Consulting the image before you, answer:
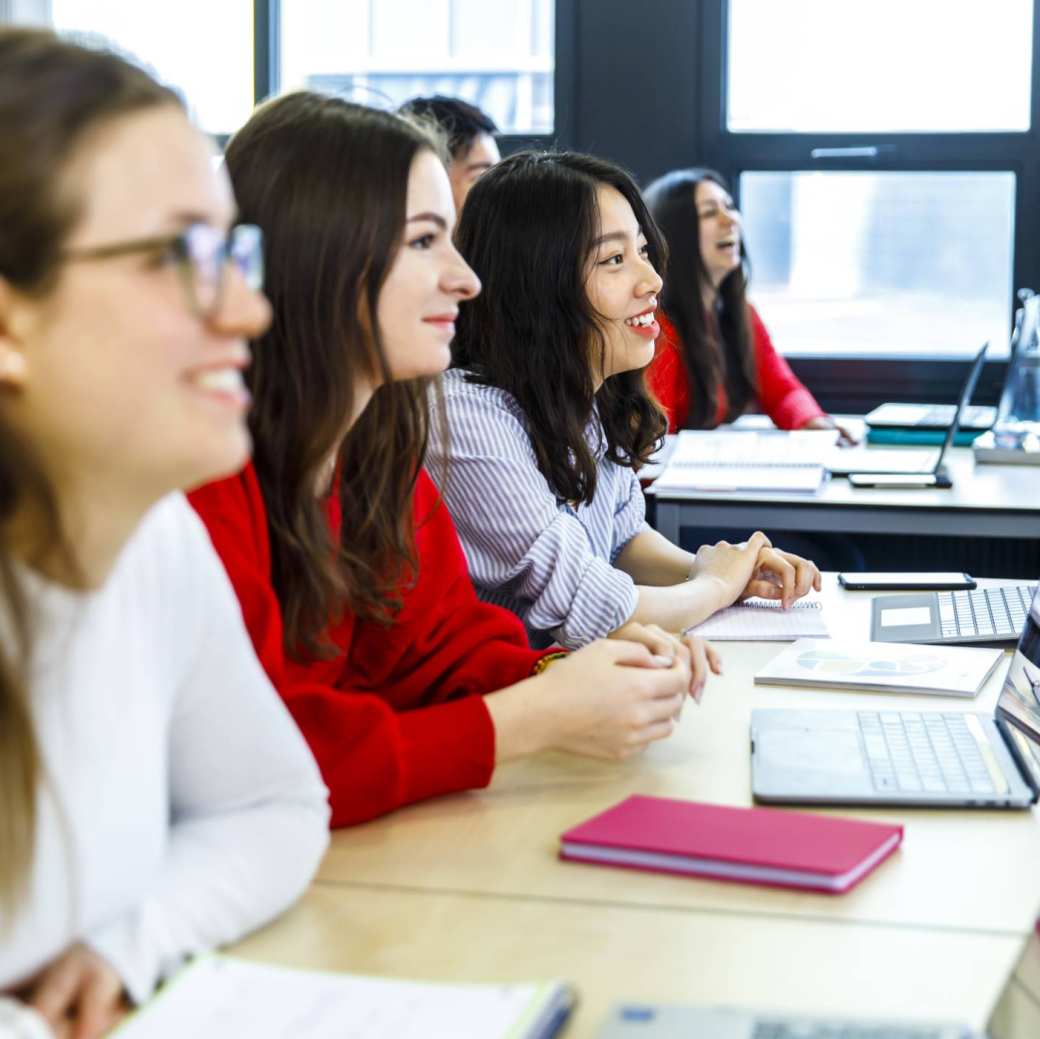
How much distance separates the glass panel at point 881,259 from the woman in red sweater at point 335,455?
309 cm

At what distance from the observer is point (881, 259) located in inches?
171

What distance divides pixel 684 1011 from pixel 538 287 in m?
1.35

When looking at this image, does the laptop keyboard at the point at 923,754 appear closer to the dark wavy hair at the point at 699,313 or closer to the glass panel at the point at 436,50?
the dark wavy hair at the point at 699,313

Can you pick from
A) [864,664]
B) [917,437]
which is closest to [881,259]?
[917,437]

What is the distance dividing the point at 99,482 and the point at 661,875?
1.77ft

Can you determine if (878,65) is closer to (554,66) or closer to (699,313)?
(554,66)

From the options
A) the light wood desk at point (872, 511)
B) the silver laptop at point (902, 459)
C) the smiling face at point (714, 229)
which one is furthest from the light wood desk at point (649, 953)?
the smiling face at point (714, 229)

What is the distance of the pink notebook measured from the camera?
3.71ft

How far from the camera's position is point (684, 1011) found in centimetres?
89

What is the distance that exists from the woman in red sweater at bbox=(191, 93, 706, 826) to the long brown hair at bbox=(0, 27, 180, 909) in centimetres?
43

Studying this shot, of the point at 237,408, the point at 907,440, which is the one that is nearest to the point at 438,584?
the point at 237,408

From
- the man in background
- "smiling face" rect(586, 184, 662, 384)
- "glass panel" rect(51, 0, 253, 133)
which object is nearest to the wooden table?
"smiling face" rect(586, 184, 662, 384)

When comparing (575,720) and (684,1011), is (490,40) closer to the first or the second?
(575,720)

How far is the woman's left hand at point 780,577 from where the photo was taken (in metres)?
2.04
